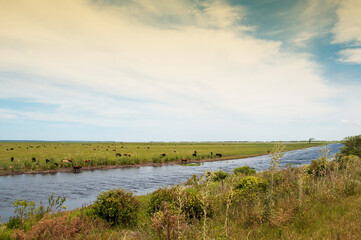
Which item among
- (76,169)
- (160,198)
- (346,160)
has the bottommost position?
(76,169)

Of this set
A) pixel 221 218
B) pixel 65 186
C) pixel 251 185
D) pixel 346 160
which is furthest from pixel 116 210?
pixel 346 160

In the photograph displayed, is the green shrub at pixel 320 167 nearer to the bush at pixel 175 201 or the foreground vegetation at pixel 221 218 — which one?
the foreground vegetation at pixel 221 218

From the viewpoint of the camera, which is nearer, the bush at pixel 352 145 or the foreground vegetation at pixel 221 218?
the foreground vegetation at pixel 221 218

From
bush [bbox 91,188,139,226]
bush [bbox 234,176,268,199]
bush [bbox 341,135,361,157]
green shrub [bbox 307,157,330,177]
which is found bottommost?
bush [bbox 91,188,139,226]

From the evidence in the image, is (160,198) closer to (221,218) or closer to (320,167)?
(221,218)

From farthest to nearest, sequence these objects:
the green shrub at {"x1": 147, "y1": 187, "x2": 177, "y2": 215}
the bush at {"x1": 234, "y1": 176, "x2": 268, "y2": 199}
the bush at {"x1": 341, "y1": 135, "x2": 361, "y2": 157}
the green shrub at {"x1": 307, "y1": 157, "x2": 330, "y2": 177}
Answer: the bush at {"x1": 341, "y1": 135, "x2": 361, "y2": 157} < the green shrub at {"x1": 307, "y1": 157, "x2": 330, "y2": 177} < the bush at {"x1": 234, "y1": 176, "x2": 268, "y2": 199} < the green shrub at {"x1": 147, "y1": 187, "x2": 177, "y2": 215}

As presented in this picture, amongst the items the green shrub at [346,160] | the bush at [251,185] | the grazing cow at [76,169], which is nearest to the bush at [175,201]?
the bush at [251,185]

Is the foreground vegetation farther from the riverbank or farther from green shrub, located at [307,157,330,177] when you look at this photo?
green shrub, located at [307,157,330,177]

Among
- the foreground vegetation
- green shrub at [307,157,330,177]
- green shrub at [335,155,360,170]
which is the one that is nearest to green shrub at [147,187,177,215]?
the foreground vegetation

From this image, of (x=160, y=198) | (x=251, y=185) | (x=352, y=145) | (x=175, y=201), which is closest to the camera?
(x=175, y=201)

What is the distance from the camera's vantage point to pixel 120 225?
366 inches

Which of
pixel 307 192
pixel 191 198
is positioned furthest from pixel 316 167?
pixel 191 198

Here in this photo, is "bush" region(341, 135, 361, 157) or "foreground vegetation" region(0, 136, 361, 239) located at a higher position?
"bush" region(341, 135, 361, 157)

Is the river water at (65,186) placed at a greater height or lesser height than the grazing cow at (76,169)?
lesser
